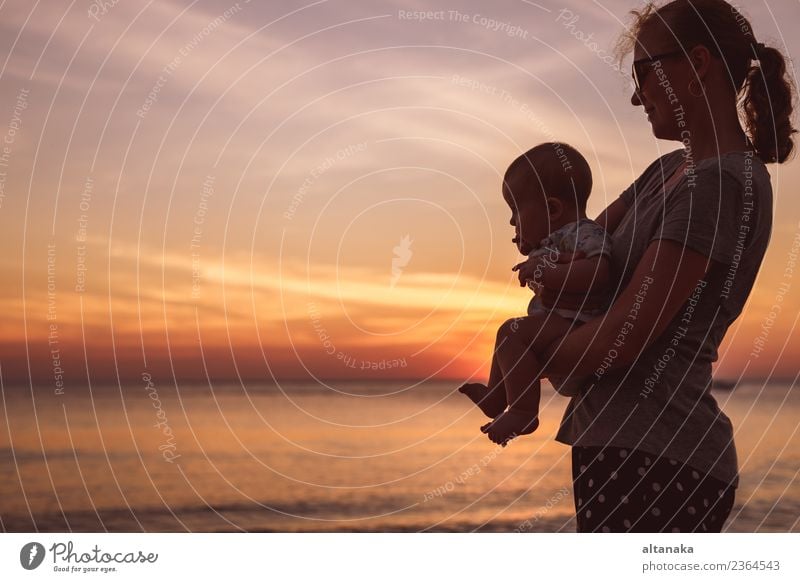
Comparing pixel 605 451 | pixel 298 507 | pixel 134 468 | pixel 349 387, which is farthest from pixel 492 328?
pixel 349 387

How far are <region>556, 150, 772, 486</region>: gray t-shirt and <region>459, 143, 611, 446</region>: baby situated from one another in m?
0.24

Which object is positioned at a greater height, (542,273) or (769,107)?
(769,107)

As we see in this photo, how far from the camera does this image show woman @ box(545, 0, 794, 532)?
298 cm

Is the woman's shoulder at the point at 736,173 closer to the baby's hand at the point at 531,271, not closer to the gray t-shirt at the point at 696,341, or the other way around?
the gray t-shirt at the point at 696,341

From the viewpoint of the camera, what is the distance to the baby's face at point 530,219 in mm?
3855

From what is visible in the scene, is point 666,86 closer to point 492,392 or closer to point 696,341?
point 696,341

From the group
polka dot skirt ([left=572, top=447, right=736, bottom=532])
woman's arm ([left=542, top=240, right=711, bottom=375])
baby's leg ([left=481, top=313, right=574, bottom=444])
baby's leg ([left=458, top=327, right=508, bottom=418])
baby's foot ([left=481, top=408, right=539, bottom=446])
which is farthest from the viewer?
baby's leg ([left=458, top=327, right=508, bottom=418])

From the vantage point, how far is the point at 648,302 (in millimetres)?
2939

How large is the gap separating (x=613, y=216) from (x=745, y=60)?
743mm

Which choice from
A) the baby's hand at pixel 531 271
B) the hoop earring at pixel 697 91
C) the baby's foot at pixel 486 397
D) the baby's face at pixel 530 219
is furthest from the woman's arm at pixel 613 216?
the baby's foot at pixel 486 397

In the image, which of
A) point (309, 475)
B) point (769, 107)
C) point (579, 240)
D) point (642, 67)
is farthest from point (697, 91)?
point (309, 475)

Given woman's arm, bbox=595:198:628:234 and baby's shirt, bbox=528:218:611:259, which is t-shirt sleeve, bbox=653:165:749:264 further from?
woman's arm, bbox=595:198:628:234

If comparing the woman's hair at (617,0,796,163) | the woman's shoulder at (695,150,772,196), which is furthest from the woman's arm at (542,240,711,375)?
the woman's hair at (617,0,796,163)

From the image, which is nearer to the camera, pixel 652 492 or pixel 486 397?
pixel 652 492
